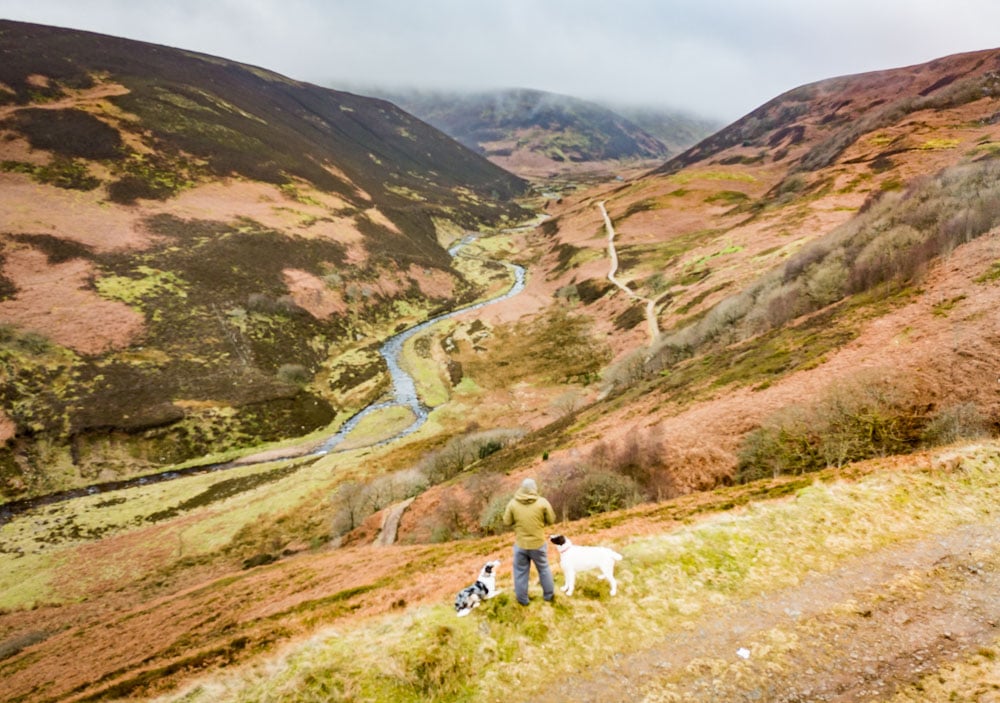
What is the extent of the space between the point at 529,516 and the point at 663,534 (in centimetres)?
598

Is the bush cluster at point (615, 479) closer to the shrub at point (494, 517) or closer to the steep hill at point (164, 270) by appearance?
the shrub at point (494, 517)

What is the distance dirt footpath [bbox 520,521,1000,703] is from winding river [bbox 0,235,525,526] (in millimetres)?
50598

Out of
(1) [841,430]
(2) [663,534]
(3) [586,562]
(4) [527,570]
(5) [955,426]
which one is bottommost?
(1) [841,430]

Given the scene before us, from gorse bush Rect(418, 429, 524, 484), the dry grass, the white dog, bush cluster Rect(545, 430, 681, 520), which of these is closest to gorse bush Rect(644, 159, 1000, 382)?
gorse bush Rect(418, 429, 524, 484)

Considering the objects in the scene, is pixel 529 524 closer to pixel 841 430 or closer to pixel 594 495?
pixel 594 495

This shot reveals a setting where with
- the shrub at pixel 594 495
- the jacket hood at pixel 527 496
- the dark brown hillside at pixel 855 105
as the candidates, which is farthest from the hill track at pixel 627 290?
the dark brown hillside at pixel 855 105

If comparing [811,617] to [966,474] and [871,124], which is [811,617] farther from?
[871,124]

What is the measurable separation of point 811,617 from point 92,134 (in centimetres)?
13991

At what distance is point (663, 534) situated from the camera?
1452 cm

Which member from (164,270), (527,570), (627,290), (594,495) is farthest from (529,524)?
(164,270)

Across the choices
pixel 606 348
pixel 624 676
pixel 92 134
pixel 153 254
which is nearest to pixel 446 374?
pixel 606 348

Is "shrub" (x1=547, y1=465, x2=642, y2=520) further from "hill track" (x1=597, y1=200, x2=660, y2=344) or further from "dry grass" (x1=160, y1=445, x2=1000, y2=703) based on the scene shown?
"hill track" (x1=597, y1=200, x2=660, y2=344)

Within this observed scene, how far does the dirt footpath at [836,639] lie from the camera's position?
364 inches

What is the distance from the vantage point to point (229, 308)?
75938 millimetres
